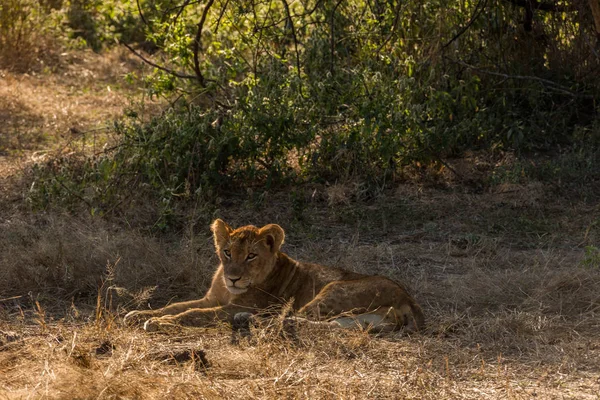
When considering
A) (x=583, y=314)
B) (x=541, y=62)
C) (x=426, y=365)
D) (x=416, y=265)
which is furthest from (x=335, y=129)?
(x=426, y=365)

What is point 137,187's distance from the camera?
7.87m

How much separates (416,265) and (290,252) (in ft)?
3.15

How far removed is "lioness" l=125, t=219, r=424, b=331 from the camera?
532 centimetres

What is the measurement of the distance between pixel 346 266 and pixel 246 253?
118cm

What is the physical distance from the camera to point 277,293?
5.81 metres

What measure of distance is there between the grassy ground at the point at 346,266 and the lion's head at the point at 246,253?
1.21 ft

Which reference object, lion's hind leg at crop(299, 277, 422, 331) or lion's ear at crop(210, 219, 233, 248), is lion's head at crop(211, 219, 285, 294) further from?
lion's hind leg at crop(299, 277, 422, 331)

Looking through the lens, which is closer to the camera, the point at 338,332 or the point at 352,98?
the point at 338,332

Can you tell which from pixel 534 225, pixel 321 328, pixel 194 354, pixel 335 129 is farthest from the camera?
pixel 335 129

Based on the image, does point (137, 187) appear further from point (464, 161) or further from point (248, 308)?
point (464, 161)

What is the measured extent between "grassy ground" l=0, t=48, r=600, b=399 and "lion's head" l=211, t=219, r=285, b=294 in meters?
0.37

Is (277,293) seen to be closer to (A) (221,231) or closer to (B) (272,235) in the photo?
(B) (272,235)

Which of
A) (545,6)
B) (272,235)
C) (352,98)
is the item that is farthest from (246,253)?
(545,6)

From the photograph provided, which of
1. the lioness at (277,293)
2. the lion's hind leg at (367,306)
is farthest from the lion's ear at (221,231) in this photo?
the lion's hind leg at (367,306)
